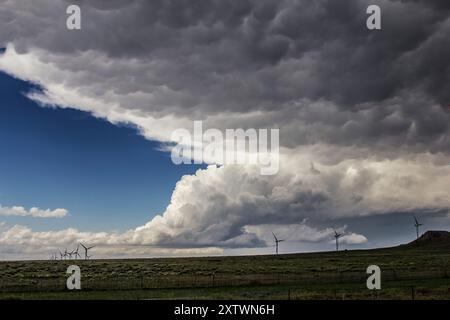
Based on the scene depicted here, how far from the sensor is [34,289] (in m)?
59.2

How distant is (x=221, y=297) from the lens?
4622 centimetres
